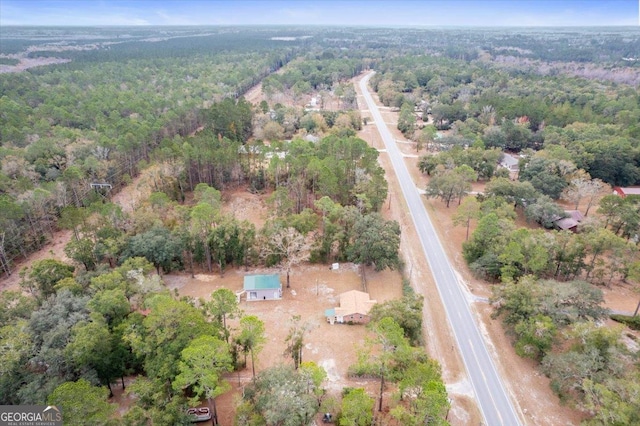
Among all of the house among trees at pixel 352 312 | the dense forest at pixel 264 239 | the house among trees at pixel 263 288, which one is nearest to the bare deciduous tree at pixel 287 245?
the dense forest at pixel 264 239

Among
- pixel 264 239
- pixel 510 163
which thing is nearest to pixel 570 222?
pixel 510 163

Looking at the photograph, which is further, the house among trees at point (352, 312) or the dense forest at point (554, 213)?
the house among trees at point (352, 312)

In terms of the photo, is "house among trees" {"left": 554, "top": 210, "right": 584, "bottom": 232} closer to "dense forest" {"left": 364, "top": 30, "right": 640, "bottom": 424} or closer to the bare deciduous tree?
"dense forest" {"left": 364, "top": 30, "right": 640, "bottom": 424}

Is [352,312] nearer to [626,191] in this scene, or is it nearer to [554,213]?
[554,213]

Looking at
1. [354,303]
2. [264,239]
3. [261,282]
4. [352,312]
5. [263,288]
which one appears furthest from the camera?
[264,239]

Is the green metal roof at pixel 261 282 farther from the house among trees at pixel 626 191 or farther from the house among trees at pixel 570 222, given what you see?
the house among trees at pixel 626 191
